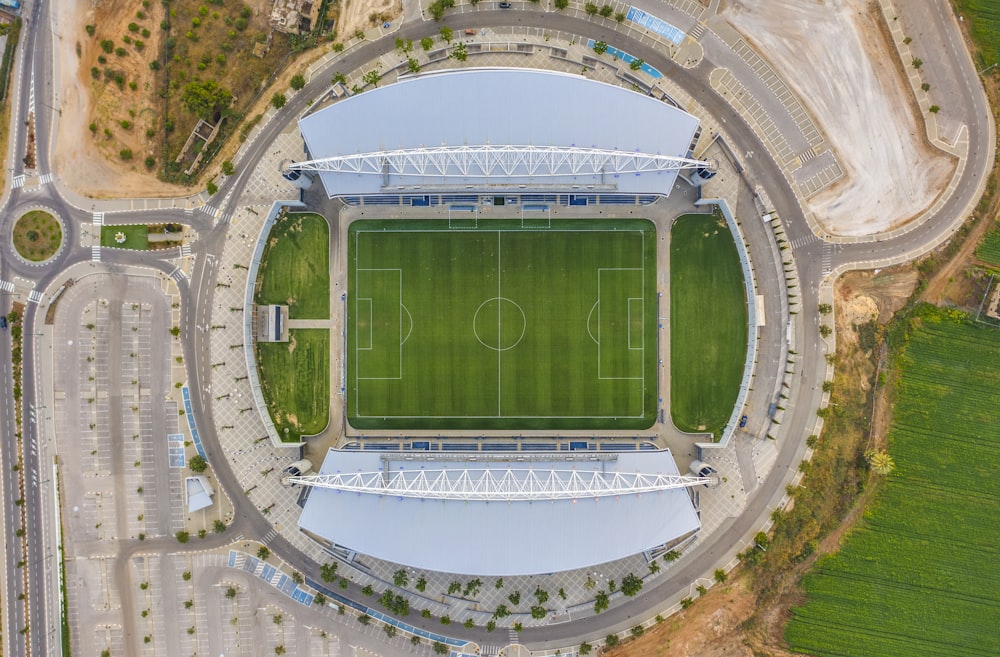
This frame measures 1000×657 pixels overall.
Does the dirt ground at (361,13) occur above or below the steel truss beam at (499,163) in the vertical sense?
above

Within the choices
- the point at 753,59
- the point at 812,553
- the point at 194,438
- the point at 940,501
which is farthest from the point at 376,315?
the point at 940,501

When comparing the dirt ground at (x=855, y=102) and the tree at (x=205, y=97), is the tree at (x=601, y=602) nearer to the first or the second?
the dirt ground at (x=855, y=102)

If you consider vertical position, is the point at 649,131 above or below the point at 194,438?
above

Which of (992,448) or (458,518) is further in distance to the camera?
(992,448)

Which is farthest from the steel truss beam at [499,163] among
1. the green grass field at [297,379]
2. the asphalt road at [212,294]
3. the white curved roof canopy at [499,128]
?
the green grass field at [297,379]

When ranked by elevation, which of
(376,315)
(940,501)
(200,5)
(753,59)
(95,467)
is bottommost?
(940,501)

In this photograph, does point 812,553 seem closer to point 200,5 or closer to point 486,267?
point 486,267
